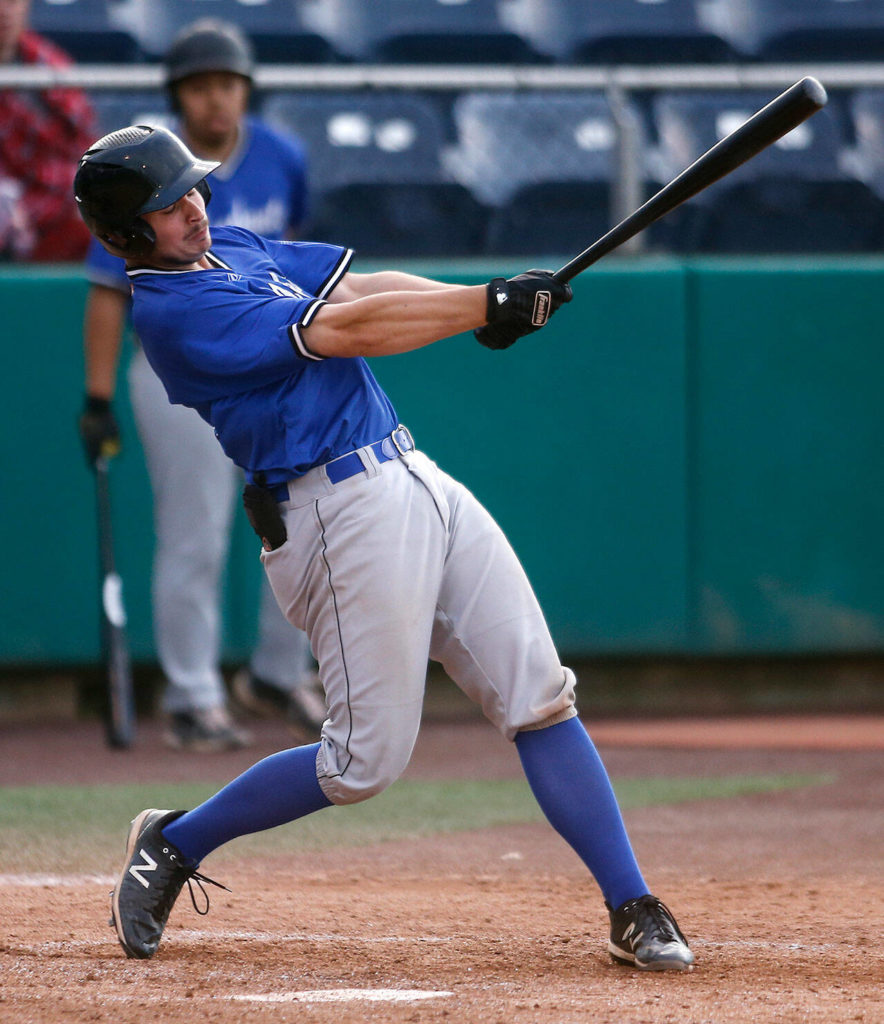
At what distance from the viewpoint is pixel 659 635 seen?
581 centimetres

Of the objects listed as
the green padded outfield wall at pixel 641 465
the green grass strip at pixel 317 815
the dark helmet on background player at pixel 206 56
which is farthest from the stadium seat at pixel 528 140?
the green grass strip at pixel 317 815

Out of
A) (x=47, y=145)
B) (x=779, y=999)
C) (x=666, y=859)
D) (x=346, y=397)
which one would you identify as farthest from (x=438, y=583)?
(x=47, y=145)

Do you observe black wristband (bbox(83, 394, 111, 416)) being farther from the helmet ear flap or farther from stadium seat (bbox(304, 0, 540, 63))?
stadium seat (bbox(304, 0, 540, 63))

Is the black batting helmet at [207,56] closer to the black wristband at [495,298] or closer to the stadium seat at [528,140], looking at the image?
the stadium seat at [528,140]

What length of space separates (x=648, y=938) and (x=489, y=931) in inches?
17.7

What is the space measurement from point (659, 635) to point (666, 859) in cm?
216

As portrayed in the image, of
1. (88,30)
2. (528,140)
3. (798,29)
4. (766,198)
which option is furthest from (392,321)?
(798,29)

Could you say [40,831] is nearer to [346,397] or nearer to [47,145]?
[346,397]

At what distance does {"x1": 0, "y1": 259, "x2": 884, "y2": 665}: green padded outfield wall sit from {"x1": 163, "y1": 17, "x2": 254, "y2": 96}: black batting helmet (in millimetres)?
1046

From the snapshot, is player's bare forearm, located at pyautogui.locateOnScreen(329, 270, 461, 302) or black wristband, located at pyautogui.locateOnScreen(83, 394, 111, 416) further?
black wristband, located at pyautogui.locateOnScreen(83, 394, 111, 416)

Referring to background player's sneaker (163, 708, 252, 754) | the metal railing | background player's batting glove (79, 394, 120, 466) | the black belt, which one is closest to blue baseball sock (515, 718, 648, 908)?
the black belt

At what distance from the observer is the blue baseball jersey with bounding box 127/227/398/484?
2.62 metres

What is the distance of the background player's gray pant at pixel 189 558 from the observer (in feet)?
16.7

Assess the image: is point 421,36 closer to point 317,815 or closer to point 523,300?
point 317,815
